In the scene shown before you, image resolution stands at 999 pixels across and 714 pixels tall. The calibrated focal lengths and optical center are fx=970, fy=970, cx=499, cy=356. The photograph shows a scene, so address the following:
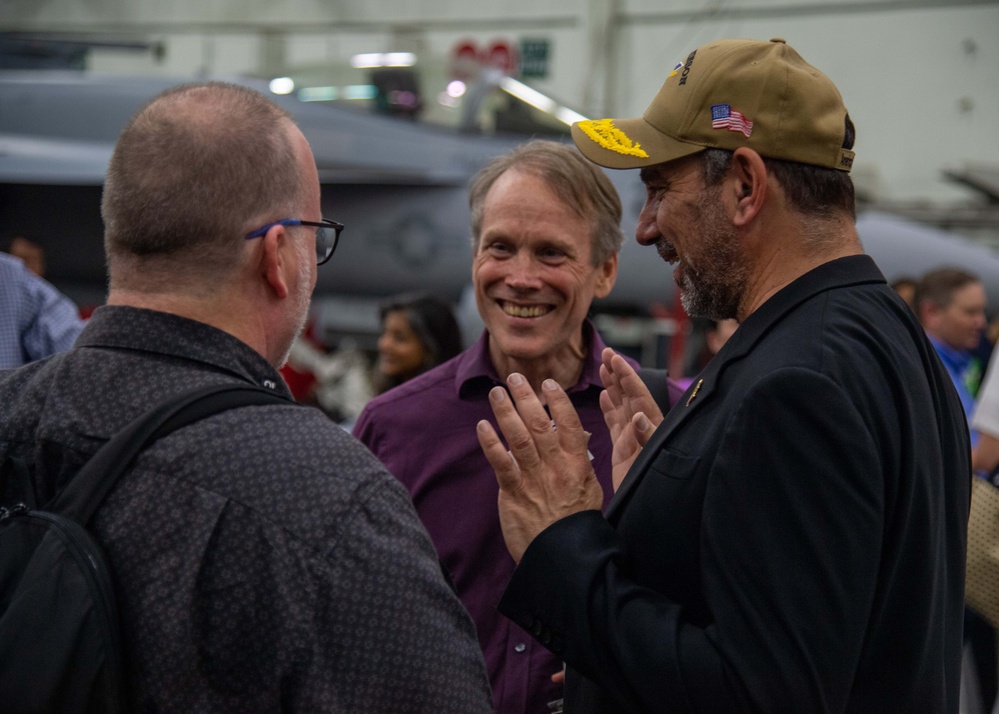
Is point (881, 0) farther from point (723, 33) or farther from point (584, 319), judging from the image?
point (584, 319)

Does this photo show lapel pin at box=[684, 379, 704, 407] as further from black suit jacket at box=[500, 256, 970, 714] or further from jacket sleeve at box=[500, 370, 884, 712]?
jacket sleeve at box=[500, 370, 884, 712]

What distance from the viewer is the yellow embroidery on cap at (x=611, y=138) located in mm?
1490

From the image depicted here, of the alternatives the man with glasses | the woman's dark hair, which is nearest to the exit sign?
the woman's dark hair

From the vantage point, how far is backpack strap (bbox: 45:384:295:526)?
1.08 metres

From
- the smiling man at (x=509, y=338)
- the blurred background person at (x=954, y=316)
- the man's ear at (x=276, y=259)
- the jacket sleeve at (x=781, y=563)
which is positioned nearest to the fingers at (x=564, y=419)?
the jacket sleeve at (x=781, y=563)

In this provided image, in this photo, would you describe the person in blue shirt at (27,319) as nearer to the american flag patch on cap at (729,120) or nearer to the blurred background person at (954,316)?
the american flag patch on cap at (729,120)

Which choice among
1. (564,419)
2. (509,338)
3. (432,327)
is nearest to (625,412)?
(564,419)

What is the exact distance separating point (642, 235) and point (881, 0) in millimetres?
14420

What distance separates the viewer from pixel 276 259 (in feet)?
4.14

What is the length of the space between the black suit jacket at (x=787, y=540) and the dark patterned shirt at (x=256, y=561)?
24 centimetres

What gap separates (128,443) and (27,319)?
8.05 feet

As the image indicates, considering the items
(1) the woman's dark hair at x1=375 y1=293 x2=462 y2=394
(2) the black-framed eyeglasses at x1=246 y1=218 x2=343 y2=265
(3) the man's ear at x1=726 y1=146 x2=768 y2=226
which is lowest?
(1) the woman's dark hair at x1=375 y1=293 x2=462 y2=394

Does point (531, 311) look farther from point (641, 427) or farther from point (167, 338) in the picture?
point (167, 338)

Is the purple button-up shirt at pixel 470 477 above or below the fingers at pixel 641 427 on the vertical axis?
below
